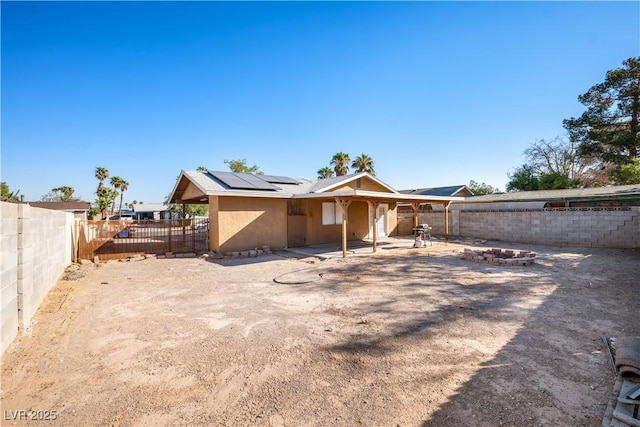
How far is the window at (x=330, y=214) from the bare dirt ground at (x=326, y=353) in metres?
7.39

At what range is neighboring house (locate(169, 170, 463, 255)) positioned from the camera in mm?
11499

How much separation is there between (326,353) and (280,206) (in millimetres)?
9947

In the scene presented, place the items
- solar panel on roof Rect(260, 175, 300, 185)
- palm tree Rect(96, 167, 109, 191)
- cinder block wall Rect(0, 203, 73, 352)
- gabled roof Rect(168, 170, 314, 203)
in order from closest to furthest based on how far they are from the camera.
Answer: cinder block wall Rect(0, 203, 73, 352) < gabled roof Rect(168, 170, 314, 203) < solar panel on roof Rect(260, 175, 300, 185) < palm tree Rect(96, 167, 109, 191)

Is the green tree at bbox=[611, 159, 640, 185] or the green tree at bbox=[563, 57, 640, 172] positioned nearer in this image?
the green tree at bbox=[611, 159, 640, 185]

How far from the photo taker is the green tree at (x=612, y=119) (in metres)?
17.5

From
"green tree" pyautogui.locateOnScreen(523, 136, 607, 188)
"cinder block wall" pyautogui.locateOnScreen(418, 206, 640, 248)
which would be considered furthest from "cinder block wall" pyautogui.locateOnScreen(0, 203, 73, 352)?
"green tree" pyautogui.locateOnScreen(523, 136, 607, 188)

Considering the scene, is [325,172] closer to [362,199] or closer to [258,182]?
[258,182]

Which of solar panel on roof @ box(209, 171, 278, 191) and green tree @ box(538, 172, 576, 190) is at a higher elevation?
green tree @ box(538, 172, 576, 190)

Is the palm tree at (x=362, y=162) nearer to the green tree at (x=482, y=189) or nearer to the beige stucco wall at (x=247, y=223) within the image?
the green tree at (x=482, y=189)

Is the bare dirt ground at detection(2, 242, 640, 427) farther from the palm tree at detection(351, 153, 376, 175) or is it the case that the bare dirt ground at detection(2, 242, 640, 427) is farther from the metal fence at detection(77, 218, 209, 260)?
the palm tree at detection(351, 153, 376, 175)

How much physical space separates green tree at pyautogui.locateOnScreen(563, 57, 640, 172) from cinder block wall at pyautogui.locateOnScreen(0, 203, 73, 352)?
2820cm

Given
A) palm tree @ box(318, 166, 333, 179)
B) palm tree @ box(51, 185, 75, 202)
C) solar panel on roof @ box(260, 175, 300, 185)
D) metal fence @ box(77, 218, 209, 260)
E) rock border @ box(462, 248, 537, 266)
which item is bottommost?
rock border @ box(462, 248, 537, 266)

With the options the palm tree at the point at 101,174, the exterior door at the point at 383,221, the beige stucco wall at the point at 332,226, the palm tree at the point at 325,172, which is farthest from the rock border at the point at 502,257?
the palm tree at the point at 101,174

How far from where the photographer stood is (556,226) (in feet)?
45.3
